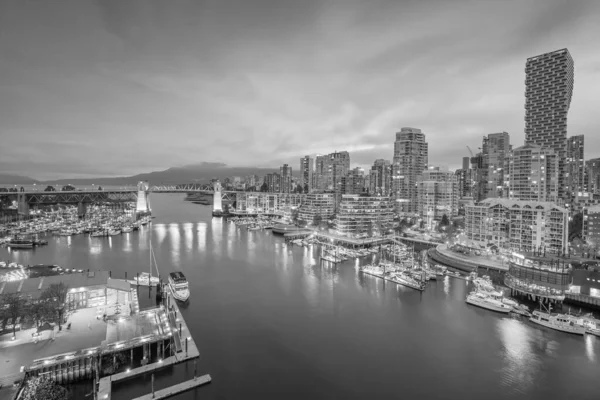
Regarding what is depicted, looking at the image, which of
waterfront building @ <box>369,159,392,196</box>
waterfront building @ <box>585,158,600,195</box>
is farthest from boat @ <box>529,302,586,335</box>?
waterfront building @ <box>369,159,392,196</box>

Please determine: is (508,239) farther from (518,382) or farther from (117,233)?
(117,233)

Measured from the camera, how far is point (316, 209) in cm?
3388

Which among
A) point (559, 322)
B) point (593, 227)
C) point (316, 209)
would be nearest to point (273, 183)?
point (316, 209)

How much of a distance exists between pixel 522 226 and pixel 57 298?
22840 millimetres

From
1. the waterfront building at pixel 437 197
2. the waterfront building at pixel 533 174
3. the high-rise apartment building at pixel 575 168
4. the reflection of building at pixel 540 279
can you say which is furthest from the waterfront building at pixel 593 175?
the reflection of building at pixel 540 279

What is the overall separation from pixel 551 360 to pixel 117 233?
99.8 ft

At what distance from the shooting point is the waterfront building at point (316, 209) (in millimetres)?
33531

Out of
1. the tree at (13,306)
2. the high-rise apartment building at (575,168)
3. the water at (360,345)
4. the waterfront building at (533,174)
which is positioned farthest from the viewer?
the high-rise apartment building at (575,168)

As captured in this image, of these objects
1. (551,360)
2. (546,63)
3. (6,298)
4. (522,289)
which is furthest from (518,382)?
(546,63)

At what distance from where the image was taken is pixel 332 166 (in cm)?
7012

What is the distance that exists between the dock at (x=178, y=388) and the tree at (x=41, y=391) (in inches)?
55.1

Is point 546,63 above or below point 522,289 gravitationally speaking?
above

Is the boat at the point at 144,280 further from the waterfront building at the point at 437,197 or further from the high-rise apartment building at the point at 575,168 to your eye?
the high-rise apartment building at the point at 575,168

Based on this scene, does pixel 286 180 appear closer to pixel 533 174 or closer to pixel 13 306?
pixel 533 174
